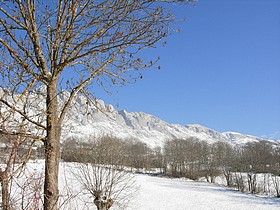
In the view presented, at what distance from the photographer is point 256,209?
97.0ft

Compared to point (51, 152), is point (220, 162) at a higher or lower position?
lower

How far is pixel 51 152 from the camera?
2.90m

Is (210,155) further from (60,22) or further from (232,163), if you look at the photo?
(60,22)

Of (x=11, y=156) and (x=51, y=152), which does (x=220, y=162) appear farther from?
(x=11, y=156)

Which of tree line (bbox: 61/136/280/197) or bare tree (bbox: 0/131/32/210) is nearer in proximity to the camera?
bare tree (bbox: 0/131/32/210)

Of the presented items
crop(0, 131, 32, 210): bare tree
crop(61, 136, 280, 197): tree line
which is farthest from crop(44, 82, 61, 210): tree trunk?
crop(61, 136, 280, 197): tree line

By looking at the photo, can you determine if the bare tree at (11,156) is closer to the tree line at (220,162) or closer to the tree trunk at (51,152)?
the tree trunk at (51,152)

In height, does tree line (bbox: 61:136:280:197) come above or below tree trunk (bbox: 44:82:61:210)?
below

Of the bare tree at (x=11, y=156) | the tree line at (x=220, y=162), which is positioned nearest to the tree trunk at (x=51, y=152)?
the bare tree at (x=11, y=156)

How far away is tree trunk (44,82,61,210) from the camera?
9.17ft

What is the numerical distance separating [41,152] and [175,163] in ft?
273

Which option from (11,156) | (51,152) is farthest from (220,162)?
(11,156)

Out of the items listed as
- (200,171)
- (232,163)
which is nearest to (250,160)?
(232,163)

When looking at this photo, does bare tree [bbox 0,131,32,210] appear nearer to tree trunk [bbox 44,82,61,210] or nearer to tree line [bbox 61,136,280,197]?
tree trunk [bbox 44,82,61,210]
